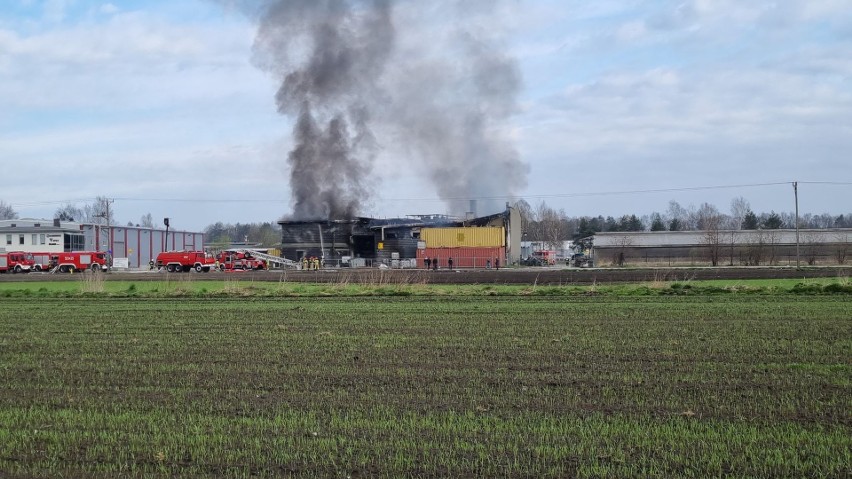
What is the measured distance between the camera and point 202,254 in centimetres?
7931

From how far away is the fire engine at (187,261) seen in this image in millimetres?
78562

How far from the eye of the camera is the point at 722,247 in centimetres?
8769

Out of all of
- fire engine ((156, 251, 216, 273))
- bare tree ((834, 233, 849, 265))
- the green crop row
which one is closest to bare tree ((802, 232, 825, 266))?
bare tree ((834, 233, 849, 265))

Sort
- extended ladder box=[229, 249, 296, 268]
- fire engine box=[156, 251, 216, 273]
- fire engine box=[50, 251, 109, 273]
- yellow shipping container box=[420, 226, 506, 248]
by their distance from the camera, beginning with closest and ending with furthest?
fire engine box=[156, 251, 216, 273]
yellow shipping container box=[420, 226, 506, 248]
fire engine box=[50, 251, 109, 273]
extended ladder box=[229, 249, 296, 268]

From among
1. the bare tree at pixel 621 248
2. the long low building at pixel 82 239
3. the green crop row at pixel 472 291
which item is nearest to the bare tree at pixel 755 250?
the bare tree at pixel 621 248

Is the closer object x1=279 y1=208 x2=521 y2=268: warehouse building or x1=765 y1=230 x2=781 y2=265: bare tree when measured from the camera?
x1=765 y1=230 x2=781 y2=265: bare tree

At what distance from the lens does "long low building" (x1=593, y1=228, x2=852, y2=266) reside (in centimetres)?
8469

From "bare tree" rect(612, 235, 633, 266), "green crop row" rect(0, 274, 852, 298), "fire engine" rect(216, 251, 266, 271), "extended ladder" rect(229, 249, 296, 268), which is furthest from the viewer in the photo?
"bare tree" rect(612, 235, 633, 266)

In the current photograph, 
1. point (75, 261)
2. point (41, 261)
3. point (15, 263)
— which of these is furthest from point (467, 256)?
point (41, 261)

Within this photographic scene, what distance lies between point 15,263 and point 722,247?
77443 millimetres

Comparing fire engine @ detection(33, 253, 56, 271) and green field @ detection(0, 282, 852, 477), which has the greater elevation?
fire engine @ detection(33, 253, 56, 271)

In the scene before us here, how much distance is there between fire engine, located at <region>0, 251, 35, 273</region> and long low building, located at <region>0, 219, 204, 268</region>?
14.8m

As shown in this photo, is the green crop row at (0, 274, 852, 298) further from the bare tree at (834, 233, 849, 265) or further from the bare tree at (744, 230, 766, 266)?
the bare tree at (834, 233, 849, 265)

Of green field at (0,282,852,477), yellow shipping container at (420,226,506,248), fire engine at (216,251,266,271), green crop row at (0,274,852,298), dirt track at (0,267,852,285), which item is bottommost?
green field at (0,282,852,477)
